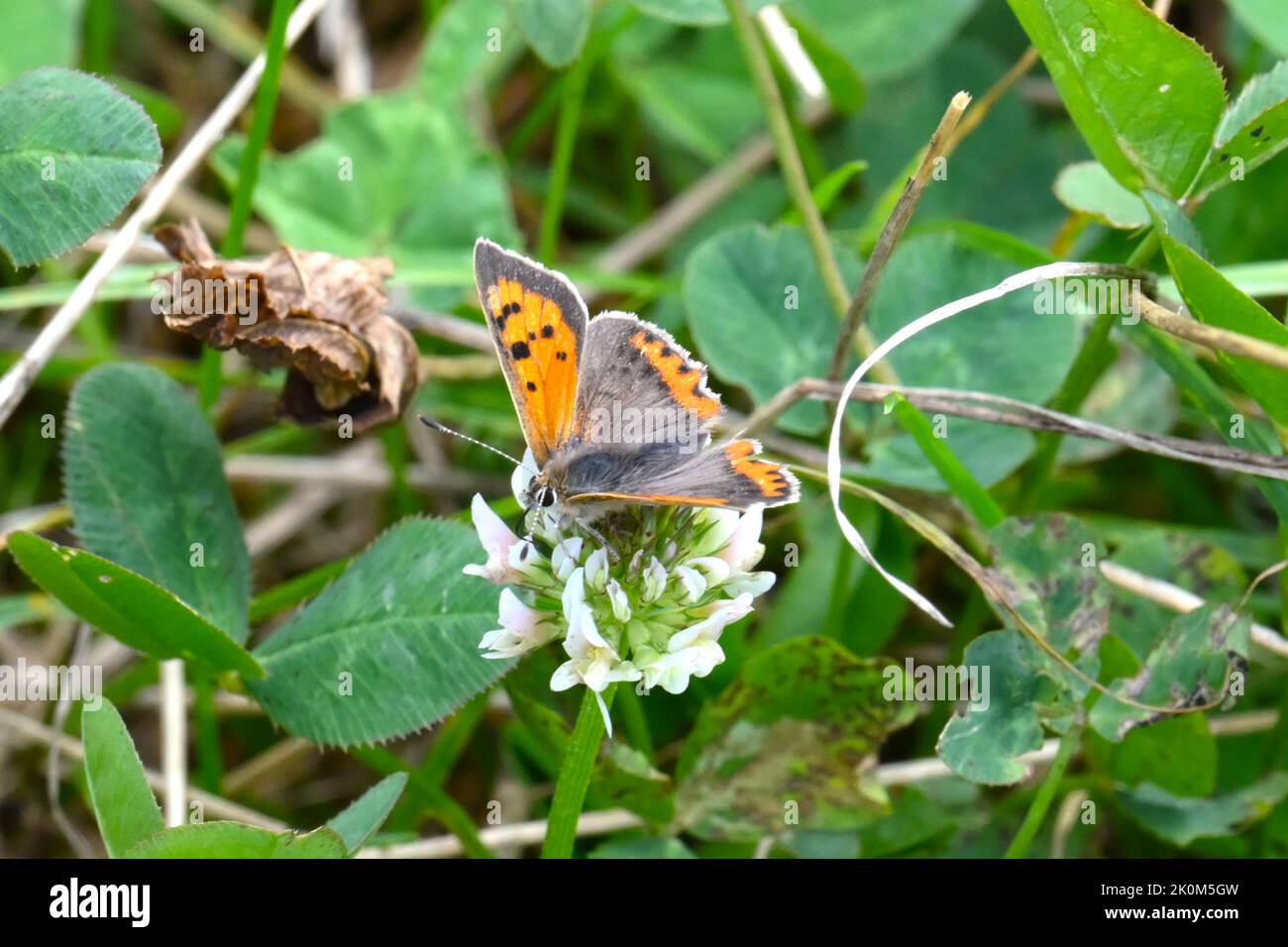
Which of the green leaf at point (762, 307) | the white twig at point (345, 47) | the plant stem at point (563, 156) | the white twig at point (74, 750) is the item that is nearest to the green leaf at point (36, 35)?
the white twig at point (345, 47)

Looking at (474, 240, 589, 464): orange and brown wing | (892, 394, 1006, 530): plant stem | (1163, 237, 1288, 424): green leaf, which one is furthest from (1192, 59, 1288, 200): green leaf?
(474, 240, 589, 464): orange and brown wing

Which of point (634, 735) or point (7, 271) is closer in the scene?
point (634, 735)

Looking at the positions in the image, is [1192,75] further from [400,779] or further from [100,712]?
[100,712]

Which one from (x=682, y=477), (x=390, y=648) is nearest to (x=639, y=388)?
(x=682, y=477)

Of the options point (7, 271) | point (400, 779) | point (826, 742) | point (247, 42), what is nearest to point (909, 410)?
point (826, 742)

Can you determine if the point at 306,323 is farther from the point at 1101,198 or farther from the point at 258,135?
the point at 1101,198

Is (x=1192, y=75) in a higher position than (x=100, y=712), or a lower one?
higher
